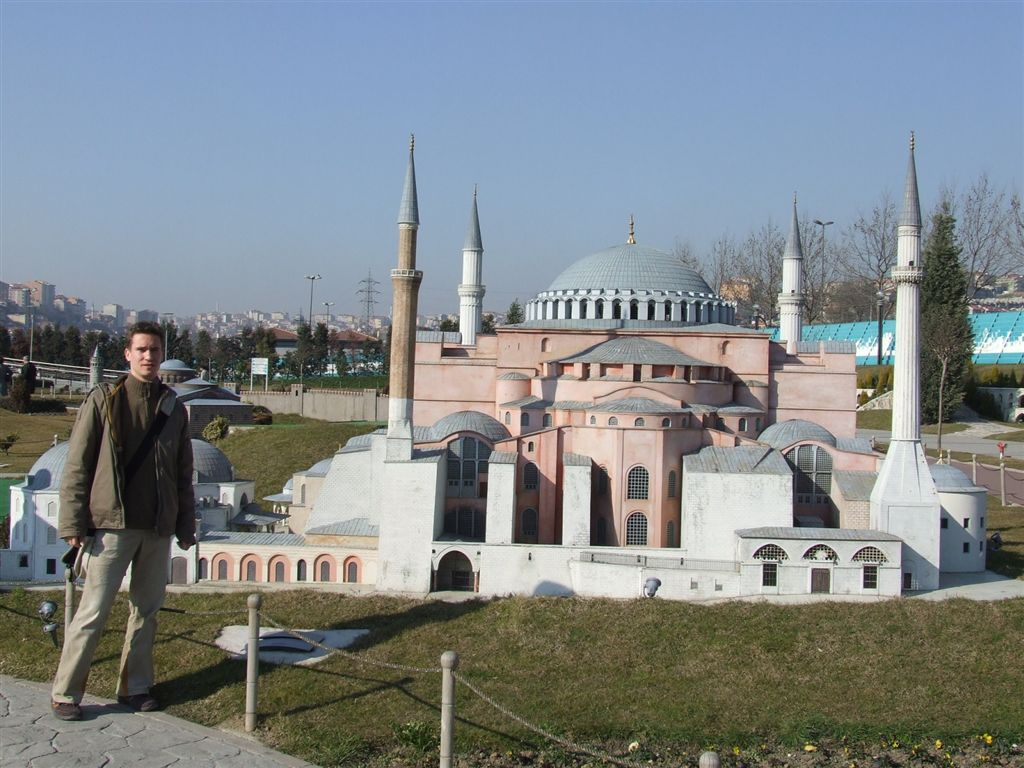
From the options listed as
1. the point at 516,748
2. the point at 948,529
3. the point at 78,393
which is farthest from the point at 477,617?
the point at 78,393

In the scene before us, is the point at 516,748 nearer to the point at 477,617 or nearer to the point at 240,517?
the point at 477,617

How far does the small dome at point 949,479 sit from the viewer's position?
19.2 meters

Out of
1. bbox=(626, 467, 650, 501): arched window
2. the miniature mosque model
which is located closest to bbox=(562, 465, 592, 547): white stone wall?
the miniature mosque model

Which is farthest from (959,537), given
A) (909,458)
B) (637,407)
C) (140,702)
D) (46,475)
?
(46,475)

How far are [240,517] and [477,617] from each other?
33.5 ft

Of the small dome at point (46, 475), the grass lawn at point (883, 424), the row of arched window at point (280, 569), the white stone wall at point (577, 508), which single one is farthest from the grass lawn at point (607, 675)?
the grass lawn at point (883, 424)

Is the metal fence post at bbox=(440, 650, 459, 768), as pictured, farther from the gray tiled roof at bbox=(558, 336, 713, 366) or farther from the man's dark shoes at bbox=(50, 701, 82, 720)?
the gray tiled roof at bbox=(558, 336, 713, 366)

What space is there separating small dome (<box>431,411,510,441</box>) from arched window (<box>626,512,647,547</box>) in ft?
9.89

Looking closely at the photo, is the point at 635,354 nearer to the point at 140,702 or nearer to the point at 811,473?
the point at 811,473

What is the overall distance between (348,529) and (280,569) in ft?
4.84

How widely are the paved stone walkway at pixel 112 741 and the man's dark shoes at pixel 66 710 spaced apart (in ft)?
0.18

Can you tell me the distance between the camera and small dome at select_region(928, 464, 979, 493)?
757 inches

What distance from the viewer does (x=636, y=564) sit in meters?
17.9

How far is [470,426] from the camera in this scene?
20328mm
